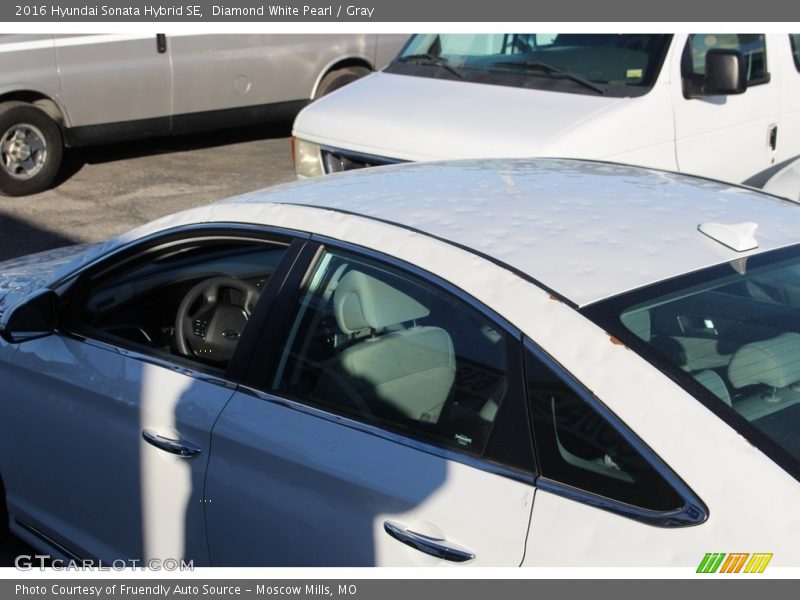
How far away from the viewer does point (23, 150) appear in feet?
31.7

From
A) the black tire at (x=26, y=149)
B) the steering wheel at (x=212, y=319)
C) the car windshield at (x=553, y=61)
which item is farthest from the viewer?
the black tire at (x=26, y=149)

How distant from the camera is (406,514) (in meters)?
2.46

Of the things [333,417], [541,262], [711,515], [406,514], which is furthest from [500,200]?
[711,515]

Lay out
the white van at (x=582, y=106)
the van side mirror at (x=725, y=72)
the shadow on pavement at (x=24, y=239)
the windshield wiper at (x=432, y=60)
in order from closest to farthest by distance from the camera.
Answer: the white van at (x=582, y=106) → the van side mirror at (x=725, y=72) → the windshield wiper at (x=432, y=60) → the shadow on pavement at (x=24, y=239)

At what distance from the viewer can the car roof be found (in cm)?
258

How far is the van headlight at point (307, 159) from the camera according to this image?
6629 millimetres

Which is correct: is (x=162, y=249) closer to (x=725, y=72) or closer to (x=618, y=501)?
(x=618, y=501)

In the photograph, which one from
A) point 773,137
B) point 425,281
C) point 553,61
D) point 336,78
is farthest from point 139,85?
point 425,281

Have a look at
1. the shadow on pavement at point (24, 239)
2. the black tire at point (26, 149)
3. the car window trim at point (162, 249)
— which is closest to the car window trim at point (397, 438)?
the car window trim at point (162, 249)

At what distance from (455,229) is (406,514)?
753 mm

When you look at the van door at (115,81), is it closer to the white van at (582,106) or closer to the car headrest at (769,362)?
the white van at (582,106)

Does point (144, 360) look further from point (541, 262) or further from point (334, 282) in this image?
point (541, 262)

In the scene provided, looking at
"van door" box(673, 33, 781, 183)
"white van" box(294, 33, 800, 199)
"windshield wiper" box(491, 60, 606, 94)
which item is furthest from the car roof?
"van door" box(673, 33, 781, 183)

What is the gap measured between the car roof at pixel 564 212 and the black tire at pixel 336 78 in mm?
7993
